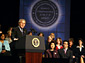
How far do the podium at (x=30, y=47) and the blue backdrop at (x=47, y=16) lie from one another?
4.11 m

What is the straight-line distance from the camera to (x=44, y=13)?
7977 mm

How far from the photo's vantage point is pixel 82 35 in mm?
8688

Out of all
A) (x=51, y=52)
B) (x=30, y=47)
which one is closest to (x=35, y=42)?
(x=30, y=47)

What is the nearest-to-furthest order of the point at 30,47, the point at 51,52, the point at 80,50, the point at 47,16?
1. the point at 30,47
2. the point at 51,52
3. the point at 80,50
4. the point at 47,16

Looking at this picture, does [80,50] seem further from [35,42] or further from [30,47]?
[30,47]

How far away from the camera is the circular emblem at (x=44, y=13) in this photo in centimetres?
792

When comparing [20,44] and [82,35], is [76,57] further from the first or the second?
[20,44]

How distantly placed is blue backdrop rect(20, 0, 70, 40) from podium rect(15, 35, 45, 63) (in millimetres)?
4107

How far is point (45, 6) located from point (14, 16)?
5.98 ft

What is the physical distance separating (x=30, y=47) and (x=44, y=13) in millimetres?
4499

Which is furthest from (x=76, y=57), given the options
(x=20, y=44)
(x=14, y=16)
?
(x=14, y=16)

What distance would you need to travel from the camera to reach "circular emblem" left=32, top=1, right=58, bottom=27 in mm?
7922

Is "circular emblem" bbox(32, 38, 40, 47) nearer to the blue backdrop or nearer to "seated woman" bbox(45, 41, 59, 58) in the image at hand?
"seated woman" bbox(45, 41, 59, 58)

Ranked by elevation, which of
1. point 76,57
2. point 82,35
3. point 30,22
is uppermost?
point 30,22
